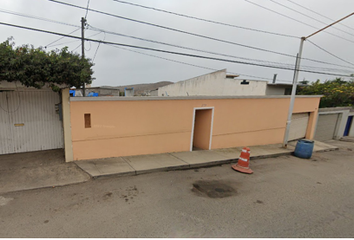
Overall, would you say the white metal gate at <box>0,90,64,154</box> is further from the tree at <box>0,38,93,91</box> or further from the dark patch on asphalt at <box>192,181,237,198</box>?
the dark patch on asphalt at <box>192,181,237,198</box>

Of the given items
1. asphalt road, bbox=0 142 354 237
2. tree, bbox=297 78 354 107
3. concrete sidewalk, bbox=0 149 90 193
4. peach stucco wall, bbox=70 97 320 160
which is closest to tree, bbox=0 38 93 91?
peach stucco wall, bbox=70 97 320 160

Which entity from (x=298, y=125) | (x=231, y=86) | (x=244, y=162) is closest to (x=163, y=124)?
(x=244, y=162)

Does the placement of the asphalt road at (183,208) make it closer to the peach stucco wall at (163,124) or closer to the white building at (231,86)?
the peach stucco wall at (163,124)

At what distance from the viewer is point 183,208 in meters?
4.02

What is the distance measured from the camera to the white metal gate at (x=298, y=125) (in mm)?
12490

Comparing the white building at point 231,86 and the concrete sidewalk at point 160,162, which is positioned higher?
the white building at point 231,86

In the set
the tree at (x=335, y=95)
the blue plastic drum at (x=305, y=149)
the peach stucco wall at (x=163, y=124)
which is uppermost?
the tree at (x=335, y=95)

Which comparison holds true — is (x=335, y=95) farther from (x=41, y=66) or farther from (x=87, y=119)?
(x=41, y=66)

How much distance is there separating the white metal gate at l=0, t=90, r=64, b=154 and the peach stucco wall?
1387 mm

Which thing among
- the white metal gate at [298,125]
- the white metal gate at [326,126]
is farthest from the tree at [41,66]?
the white metal gate at [326,126]

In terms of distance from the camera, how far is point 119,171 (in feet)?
18.2

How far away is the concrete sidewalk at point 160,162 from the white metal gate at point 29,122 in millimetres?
1784

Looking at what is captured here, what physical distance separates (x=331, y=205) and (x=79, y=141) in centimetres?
711

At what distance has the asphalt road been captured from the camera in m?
3.27
